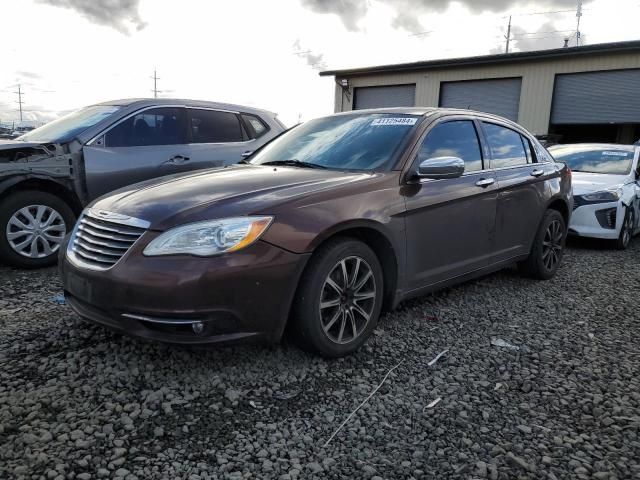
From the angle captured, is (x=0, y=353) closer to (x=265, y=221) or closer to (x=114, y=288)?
(x=114, y=288)

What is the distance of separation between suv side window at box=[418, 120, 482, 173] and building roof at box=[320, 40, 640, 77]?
14412 mm

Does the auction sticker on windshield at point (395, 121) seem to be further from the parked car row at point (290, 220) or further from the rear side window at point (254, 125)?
the rear side window at point (254, 125)

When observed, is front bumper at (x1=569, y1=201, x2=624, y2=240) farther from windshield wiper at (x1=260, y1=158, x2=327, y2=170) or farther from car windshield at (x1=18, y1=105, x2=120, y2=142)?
car windshield at (x1=18, y1=105, x2=120, y2=142)

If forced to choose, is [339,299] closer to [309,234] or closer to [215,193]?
[309,234]

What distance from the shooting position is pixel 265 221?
2.75m

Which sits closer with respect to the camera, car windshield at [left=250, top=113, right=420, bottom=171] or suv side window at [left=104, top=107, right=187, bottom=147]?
car windshield at [left=250, top=113, right=420, bottom=171]

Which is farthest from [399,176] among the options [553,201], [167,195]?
[553,201]

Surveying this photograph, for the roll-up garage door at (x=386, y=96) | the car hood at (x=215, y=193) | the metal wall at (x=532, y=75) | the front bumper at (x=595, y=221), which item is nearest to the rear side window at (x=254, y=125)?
the car hood at (x=215, y=193)

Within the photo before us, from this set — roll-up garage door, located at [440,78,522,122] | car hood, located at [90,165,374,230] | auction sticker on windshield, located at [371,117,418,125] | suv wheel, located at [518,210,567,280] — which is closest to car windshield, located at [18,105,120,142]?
car hood, located at [90,165,374,230]

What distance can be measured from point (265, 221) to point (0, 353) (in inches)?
72.7

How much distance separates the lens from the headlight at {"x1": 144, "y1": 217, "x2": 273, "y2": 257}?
264 centimetres

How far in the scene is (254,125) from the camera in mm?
6574

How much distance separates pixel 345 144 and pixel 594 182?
192 inches

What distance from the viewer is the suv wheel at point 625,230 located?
699cm
